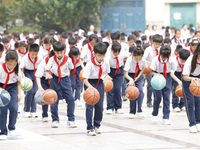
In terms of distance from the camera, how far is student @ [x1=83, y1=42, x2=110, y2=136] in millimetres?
9867

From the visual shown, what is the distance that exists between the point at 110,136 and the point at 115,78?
3.49 meters

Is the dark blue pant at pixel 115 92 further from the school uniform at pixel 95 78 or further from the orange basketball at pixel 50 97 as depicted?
the school uniform at pixel 95 78

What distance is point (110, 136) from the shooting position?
32.2 ft

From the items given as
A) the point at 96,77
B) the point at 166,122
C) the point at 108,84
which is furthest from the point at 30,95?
the point at 166,122

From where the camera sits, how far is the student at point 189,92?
10.1 metres

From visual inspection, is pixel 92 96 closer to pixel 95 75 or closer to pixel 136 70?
pixel 95 75

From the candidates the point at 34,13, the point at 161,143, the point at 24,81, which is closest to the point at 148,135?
the point at 161,143

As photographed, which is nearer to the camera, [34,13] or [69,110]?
Answer: [69,110]

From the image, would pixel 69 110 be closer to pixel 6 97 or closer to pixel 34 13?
pixel 6 97

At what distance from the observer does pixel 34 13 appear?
107 feet

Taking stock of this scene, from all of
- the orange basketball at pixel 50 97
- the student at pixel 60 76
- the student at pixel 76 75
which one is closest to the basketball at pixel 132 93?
the student at pixel 60 76

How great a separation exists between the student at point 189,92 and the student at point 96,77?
4.86ft

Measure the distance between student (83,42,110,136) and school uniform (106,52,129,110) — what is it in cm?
291

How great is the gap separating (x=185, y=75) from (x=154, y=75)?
1558 mm
